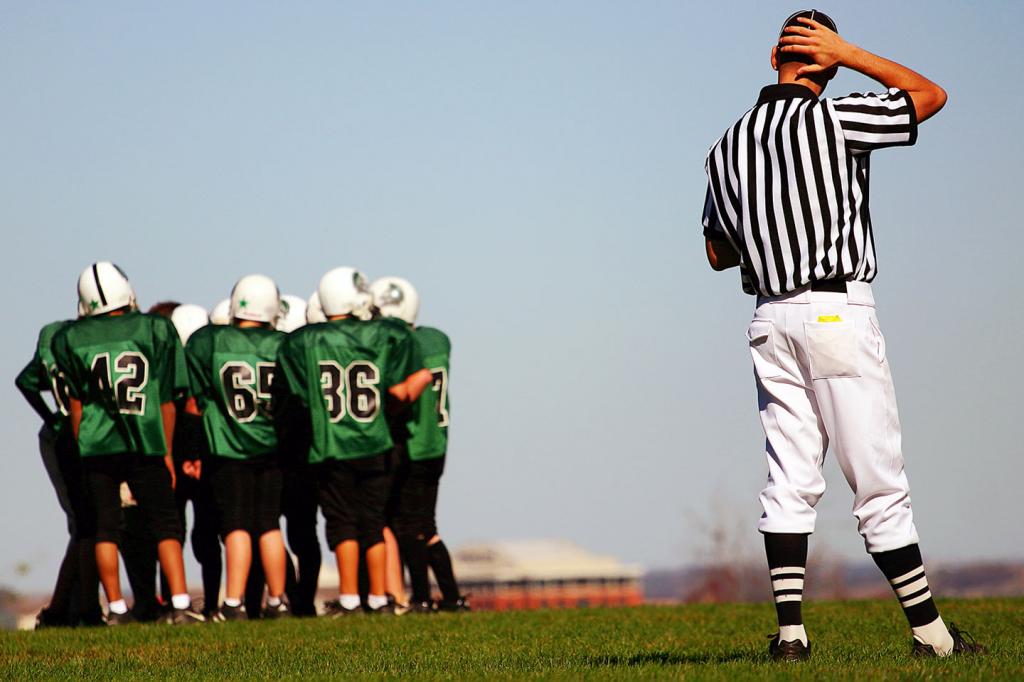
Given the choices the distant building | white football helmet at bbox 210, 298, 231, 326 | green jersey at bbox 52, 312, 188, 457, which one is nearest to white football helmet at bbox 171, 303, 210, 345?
white football helmet at bbox 210, 298, 231, 326

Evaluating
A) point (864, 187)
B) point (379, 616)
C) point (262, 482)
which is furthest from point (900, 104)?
point (262, 482)

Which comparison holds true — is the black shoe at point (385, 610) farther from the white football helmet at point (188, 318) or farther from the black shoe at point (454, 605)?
the white football helmet at point (188, 318)

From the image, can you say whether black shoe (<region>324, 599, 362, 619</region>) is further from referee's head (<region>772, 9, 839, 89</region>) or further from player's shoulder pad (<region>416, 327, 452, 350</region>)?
referee's head (<region>772, 9, 839, 89</region>)

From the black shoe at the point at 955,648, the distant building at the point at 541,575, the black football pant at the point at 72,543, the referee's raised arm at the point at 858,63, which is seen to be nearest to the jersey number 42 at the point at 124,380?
the black football pant at the point at 72,543

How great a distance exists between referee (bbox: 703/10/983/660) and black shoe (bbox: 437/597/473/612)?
246 inches

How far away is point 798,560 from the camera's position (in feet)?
19.6

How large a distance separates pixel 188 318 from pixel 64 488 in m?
2.10

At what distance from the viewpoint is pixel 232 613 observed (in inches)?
432

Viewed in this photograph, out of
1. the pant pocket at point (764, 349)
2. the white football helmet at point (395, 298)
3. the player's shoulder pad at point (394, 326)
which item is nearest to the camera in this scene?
the pant pocket at point (764, 349)

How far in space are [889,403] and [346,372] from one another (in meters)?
5.98

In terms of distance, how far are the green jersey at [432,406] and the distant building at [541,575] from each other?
98.3 meters

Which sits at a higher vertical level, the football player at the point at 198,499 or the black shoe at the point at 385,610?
the football player at the point at 198,499

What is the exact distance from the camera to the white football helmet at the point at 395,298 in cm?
1274

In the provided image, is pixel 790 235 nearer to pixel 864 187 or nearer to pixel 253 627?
pixel 864 187
